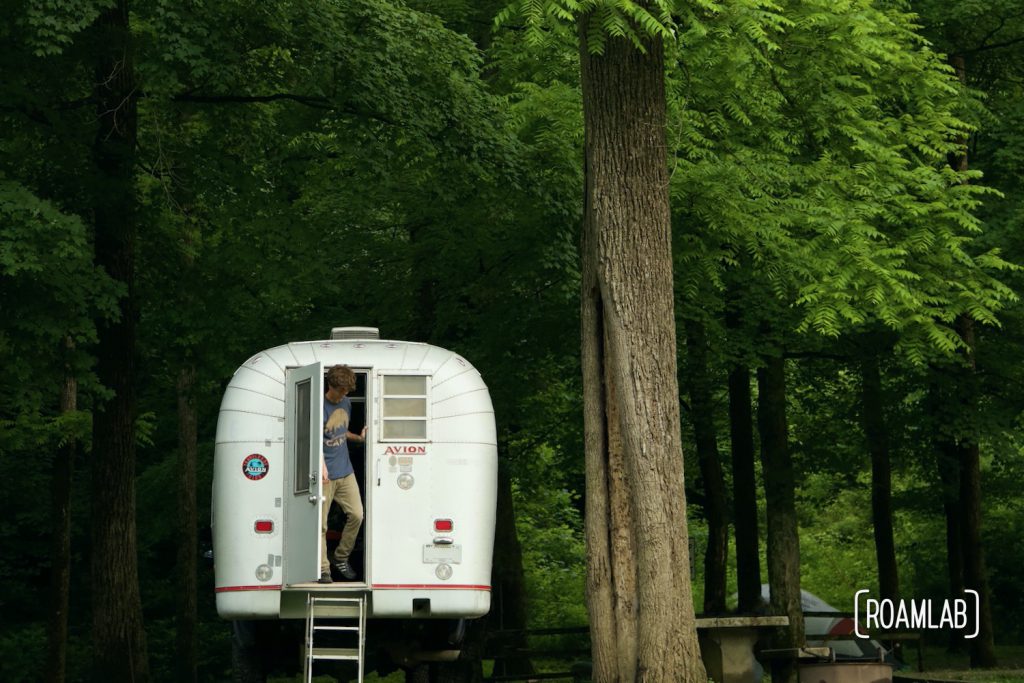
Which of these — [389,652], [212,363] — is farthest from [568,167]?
[389,652]

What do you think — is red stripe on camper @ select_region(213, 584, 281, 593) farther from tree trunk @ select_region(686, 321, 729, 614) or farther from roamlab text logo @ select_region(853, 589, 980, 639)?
tree trunk @ select_region(686, 321, 729, 614)

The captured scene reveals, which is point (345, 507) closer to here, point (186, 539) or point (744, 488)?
point (744, 488)

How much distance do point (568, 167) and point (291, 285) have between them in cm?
401

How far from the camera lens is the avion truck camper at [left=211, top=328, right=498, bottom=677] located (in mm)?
13117

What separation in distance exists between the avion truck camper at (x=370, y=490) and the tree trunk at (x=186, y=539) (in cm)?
1193

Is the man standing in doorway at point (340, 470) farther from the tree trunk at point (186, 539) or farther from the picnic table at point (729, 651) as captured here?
the tree trunk at point (186, 539)

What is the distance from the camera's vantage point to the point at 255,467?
13.3m

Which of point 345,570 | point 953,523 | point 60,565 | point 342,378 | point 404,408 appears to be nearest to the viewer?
point 342,378

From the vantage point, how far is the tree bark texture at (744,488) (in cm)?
2417

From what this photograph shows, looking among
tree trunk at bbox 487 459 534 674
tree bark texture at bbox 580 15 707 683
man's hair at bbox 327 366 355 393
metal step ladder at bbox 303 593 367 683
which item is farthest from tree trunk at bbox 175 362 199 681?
tree bark texture at bbox 580 15 707 683

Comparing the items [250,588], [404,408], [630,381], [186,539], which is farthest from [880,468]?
[250,588]

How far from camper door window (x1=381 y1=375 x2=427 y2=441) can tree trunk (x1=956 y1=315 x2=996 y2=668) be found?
11.7 metres

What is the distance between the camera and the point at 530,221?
20.3 metres

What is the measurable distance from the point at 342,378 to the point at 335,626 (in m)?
2.17
